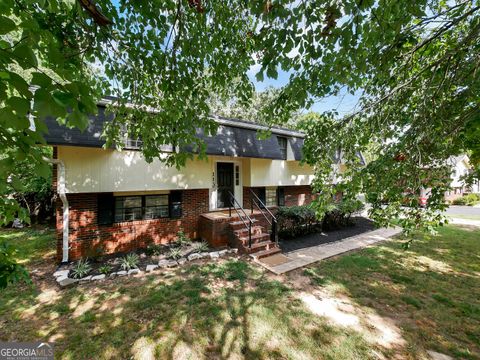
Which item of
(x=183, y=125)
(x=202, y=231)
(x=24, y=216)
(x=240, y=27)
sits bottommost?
(x=202, y=231)

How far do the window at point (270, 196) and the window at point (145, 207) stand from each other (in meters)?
4.92

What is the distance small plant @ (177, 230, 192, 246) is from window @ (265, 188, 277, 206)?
15.7 ft

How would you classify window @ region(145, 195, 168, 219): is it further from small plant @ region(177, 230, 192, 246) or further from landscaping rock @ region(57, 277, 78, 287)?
landscaping rock @ region(57, 277, 78, 287)

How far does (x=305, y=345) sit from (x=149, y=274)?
14.3 feet

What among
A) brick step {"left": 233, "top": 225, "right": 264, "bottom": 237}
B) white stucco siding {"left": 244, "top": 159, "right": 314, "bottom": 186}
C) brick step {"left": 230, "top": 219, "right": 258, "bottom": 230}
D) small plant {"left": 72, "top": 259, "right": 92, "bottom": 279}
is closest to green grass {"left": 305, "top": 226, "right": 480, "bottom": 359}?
brick step {"left": 233, "top": 225, "right": 264, "bottom": 237}

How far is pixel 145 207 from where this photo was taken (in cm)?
809

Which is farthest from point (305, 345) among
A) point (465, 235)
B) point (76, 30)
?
point (465, 235)

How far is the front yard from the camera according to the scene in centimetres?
349

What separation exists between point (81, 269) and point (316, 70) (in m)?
7.22

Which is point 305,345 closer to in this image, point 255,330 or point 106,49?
point 255,330

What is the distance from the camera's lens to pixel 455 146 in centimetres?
373

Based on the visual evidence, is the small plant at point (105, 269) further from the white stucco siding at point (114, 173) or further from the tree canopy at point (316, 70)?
the tree canopy at point (316, 70)

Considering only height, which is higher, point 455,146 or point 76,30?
point 76,30

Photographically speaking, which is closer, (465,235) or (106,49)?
(106,49)
